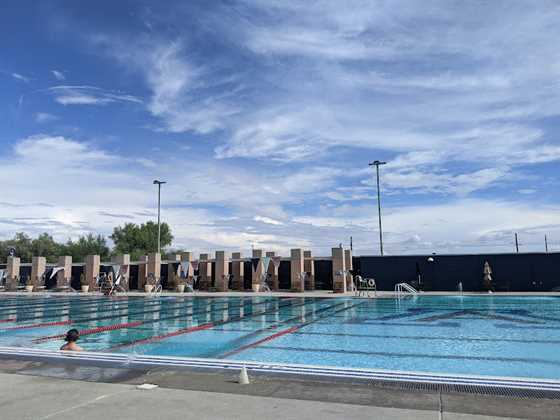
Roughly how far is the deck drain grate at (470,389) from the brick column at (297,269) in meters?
23.2

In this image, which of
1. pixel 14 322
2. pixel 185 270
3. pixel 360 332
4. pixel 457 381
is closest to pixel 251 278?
pixel 185 270

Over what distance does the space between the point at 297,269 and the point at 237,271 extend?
5100 millimetres

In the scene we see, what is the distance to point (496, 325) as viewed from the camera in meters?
13.2

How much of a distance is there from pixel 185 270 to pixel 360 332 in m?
21.6

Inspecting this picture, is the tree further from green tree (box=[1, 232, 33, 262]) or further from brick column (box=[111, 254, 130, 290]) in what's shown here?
brick column (box=[111, 254, 130, 290])

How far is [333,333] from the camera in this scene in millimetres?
12102

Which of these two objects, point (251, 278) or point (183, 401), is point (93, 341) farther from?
point (251, 278)

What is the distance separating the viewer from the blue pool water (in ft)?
29.1

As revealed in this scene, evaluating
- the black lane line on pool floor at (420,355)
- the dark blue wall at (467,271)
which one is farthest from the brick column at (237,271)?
the black lane line on pool floor at (420,355)

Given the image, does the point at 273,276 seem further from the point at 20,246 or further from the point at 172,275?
the point at 20,246

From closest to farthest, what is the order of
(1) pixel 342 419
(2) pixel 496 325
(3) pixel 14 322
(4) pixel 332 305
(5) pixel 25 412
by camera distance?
(1) pixel 342 419 → (5) pixel 25 412 → (2) pixel 496 325 → (3) pixel 14 322 → (4) pixel 332 305

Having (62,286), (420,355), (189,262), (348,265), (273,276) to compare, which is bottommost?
(420,355)

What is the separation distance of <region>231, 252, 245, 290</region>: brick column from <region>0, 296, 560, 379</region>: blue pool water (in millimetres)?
10844

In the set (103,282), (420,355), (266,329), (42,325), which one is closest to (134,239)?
(103,282)
